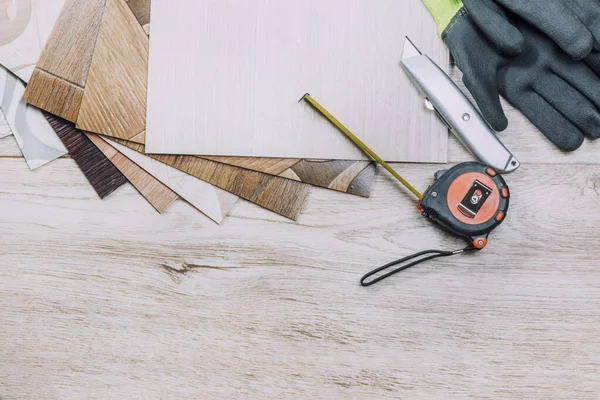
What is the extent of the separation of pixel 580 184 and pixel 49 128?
656 mm

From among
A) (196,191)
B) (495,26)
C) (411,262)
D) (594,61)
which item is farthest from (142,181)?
(594,61)

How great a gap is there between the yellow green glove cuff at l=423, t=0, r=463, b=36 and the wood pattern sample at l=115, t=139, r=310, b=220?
0.25 meters

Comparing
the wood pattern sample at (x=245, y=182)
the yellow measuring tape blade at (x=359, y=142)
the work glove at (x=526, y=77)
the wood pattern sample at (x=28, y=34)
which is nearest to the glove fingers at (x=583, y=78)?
the work glove at (x=526, y=77)

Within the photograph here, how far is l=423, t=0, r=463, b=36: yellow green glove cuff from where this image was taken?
2.03ft

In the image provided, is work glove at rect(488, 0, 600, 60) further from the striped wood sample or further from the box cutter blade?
the striped wood sample

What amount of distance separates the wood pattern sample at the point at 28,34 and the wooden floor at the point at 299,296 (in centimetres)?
10

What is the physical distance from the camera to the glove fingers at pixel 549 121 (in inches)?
24.6

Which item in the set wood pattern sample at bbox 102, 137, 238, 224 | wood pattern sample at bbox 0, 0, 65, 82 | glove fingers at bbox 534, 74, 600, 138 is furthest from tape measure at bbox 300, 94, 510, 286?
wood pattern sample at bbox 0, 0, 65, 82

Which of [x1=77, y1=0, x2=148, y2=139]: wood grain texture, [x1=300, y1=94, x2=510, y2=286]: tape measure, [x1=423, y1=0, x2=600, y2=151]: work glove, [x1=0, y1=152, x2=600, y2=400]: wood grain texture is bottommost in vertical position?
[x1=0, y1=152, x2=600, y2=400]: wood grain texture

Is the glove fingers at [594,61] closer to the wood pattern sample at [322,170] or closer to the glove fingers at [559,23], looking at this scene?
the glove fingers at [559,23]

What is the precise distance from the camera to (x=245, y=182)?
64 cm

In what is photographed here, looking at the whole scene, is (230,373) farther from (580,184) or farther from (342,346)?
(580,184)

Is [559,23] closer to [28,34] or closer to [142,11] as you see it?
[142,11]

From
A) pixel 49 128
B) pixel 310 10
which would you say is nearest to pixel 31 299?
pixel 49 128
